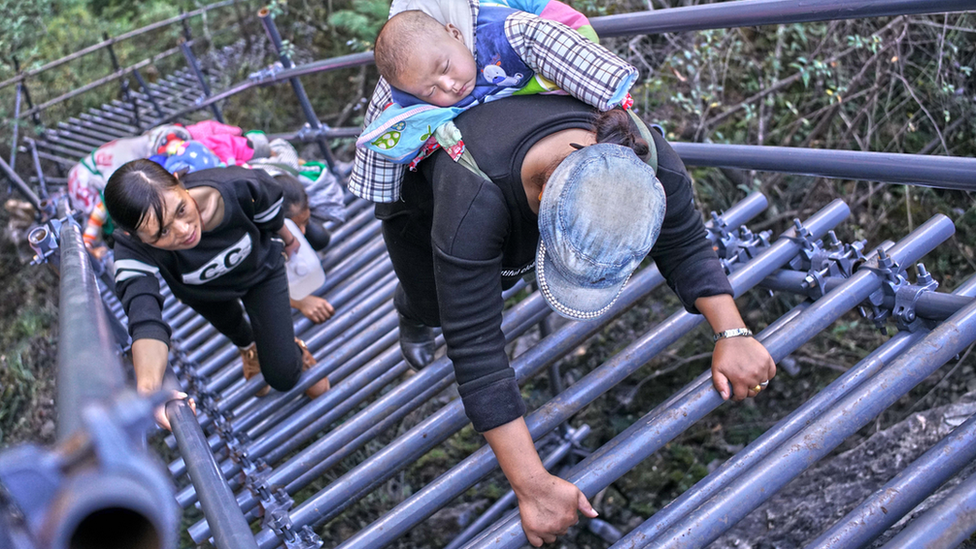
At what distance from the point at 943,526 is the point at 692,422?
0.49 metres

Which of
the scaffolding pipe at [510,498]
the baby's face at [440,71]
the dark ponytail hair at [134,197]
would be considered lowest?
the scaffolding pipe at [510,498]

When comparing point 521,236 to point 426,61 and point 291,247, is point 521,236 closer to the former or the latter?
point 426,61

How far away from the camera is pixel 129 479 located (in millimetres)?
512

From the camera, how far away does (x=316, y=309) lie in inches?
120

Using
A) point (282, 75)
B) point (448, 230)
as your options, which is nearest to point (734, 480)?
point (448, 230)

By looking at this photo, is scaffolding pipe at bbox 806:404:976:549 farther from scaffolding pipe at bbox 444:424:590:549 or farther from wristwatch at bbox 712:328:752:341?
scaffolding pipe at bbox 444:424:590:549

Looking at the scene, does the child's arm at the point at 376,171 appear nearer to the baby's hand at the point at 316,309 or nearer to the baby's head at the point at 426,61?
the baby's head at the point at 426,61

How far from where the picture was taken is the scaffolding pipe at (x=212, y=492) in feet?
3.91

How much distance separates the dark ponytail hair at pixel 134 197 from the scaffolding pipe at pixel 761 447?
151 cm

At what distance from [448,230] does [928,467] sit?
98 cm

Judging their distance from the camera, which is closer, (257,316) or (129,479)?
(129,479)

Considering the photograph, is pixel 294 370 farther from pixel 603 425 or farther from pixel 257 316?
pixel 603 425

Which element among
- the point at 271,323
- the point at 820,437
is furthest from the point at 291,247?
the point at 820,437

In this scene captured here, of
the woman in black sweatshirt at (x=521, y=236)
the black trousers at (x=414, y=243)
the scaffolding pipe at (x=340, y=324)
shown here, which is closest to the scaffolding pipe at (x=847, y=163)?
the woman in black sweatshirt at (x=521, y=236)
